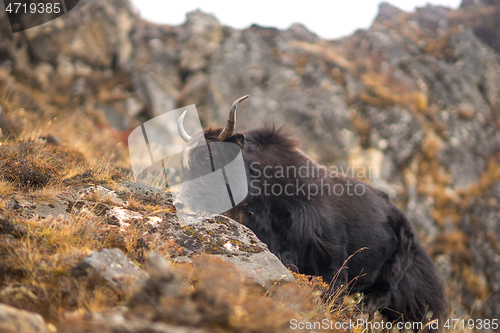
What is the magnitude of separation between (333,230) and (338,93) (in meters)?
12.9

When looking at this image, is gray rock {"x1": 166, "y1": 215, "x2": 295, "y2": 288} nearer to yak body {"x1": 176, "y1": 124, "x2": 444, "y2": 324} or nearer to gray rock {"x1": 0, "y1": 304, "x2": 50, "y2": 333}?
yak body {"x1": 176, "y1": 124, "x2": 444, "y2": 324}

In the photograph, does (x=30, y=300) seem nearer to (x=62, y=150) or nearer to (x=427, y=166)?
(x=62, y=150)

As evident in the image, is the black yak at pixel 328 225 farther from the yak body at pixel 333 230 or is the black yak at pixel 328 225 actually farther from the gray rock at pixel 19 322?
the gray rock at pixel 19 322

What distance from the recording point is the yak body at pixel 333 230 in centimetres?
409

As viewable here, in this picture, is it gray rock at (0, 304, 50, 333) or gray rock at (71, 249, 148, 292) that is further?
gray rock at (71, 249, 148, 292)

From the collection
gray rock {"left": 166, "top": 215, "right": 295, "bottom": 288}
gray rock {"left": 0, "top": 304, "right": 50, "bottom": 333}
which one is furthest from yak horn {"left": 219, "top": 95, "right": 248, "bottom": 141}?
gray rock {"left": 0, "top": 304, "right": 50, "bottom": 333}

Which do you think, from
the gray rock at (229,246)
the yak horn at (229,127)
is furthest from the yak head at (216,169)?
the gray rock at (229,246)

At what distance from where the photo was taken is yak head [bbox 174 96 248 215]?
4.05 metres

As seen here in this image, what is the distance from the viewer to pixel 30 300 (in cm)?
167

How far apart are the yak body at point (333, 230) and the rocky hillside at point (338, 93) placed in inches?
199

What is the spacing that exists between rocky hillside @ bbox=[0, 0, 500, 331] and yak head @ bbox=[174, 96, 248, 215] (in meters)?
5.32
